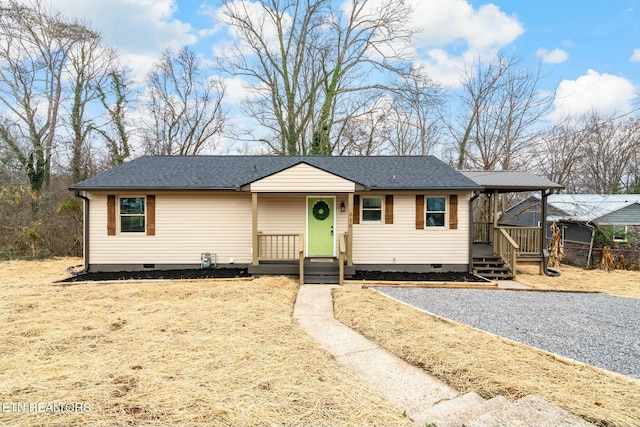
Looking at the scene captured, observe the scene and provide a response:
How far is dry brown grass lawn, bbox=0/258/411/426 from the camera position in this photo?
241 cm

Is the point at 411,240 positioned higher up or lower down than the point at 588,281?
higher up

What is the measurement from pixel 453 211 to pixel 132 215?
9.80m

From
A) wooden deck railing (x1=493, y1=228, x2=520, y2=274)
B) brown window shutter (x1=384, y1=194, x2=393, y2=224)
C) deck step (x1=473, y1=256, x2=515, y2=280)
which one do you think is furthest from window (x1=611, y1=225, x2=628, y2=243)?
brown window shutter (x1=384, y1=194, x2=393, y2=224)

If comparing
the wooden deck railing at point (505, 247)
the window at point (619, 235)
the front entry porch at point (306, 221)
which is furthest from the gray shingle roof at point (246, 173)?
the window at point (619, 235)

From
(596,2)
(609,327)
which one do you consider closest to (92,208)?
(609,327)

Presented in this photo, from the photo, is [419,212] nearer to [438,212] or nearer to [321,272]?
[438,212]

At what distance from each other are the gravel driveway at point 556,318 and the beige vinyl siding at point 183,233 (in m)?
4.75

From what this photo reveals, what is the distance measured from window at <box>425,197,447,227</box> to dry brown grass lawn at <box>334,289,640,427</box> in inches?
190

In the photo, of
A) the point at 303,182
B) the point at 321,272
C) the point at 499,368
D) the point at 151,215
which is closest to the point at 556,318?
the point at 499,368

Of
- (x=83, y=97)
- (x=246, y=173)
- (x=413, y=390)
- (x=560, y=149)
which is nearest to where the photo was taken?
(x=413, y=390)

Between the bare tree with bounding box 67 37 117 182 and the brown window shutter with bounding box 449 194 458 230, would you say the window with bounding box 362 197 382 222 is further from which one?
the bare tree with bounding box 67 37 117 182

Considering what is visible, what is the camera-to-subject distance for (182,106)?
1984 cm

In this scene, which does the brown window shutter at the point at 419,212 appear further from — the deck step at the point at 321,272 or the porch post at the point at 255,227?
the porch post at the point at 255,227

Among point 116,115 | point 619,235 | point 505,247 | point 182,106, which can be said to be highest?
point 182,106
